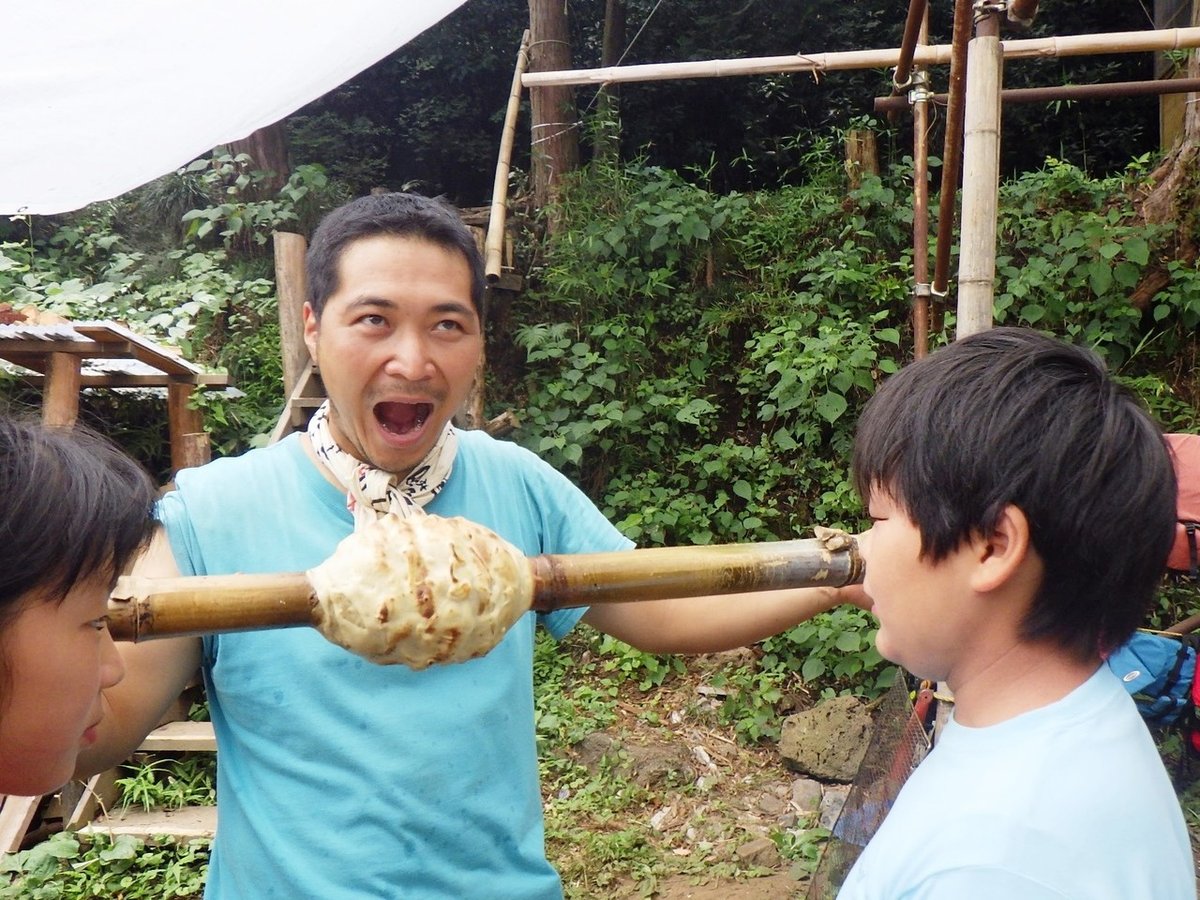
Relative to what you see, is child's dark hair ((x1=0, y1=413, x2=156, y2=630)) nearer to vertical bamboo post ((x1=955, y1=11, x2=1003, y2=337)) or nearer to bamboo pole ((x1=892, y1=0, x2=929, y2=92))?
vertical bamboo post ((x1=955, y1=11, x2=1003, y2=337))

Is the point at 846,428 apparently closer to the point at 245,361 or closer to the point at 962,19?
the point at 962,19

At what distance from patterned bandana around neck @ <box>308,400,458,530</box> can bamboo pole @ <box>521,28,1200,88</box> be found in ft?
8.22

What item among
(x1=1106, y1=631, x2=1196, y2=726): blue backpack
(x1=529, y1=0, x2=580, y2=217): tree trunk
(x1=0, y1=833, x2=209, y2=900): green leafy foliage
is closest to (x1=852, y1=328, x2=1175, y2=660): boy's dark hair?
(x1=1106, y1=631, x2=1196, y2=726): blue backpack

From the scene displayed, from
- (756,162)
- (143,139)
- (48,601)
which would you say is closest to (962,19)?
(143,139)

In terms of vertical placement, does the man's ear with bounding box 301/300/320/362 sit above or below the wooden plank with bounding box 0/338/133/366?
below

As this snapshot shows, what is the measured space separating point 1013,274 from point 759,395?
208 centimetres

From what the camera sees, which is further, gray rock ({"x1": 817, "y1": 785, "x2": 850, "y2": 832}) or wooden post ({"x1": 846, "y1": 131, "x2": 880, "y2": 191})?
wooden post ({"x1": 846, "y1": 131, "x2": 880, "y2": 191})

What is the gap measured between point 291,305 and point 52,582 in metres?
5.68

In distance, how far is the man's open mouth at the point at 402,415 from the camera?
189 cm

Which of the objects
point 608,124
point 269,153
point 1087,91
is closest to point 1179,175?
point 1087,91

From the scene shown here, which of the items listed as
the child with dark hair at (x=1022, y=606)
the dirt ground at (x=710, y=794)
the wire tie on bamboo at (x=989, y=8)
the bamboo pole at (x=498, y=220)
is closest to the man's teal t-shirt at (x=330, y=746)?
the child with dark hair at (x=1022, y=606)

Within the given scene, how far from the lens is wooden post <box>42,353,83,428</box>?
529cm

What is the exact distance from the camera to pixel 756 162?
34.5 ft

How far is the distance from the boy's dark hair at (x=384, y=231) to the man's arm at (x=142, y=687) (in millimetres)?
626
